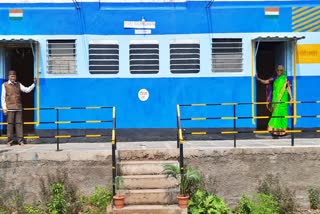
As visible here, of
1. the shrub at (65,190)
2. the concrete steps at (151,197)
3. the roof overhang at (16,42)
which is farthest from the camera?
the roof overhang at (16,42)

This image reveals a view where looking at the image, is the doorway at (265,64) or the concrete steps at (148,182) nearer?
the concrete steps at (148,182)

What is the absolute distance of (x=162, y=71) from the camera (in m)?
11.3

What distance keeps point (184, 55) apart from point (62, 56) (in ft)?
10.6

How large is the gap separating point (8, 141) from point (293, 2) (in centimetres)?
831

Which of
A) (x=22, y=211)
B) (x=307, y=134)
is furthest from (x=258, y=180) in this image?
(x=22, y=211)

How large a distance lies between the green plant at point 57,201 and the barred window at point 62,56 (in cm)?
363

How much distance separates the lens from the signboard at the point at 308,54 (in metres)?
11.4

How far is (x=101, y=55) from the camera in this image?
1120 cm

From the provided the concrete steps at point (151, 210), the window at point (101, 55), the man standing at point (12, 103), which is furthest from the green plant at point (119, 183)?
the window at point (101, 55)

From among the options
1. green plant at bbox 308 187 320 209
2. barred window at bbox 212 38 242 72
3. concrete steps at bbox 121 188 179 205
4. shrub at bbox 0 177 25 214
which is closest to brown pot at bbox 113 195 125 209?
concrete steps at bbox 121 188 179 205

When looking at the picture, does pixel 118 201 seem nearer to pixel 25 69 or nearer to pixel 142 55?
pixel 142 55

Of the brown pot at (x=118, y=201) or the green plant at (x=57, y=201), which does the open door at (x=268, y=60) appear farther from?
the green plant at (x=57, y=201)

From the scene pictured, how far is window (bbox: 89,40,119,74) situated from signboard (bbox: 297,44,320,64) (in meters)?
4.90

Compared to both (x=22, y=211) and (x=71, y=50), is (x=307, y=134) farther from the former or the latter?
(x=22, y=211)
